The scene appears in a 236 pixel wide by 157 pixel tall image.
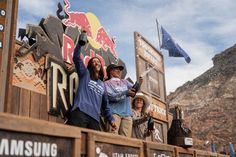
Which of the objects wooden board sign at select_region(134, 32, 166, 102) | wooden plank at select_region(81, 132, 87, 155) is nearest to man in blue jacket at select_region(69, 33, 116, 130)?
wooden plank at select_region(81, 132, 87, 155)

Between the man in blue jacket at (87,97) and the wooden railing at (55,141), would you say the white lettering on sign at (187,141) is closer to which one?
the man in blue jacket at (87,97)

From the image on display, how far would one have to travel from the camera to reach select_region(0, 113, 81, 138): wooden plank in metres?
2.35

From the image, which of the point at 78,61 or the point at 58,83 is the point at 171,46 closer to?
the point at 58,83

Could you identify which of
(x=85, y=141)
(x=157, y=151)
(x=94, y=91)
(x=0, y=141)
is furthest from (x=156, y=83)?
(x=0, y=141)

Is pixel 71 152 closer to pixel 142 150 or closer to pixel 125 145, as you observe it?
pixel 125 145

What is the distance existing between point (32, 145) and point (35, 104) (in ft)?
7.93

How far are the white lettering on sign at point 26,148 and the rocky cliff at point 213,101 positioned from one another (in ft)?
82.6

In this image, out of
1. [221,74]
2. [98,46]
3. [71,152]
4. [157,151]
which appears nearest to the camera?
[71,152]

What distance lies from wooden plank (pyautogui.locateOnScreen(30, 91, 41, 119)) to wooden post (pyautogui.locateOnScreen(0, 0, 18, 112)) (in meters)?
0.92

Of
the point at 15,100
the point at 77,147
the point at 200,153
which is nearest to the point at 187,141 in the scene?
the point at 200,153

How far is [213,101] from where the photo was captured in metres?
49.8

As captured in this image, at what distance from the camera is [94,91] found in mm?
5176

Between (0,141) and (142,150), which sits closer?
(0,141)

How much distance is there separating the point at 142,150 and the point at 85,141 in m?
1.07
